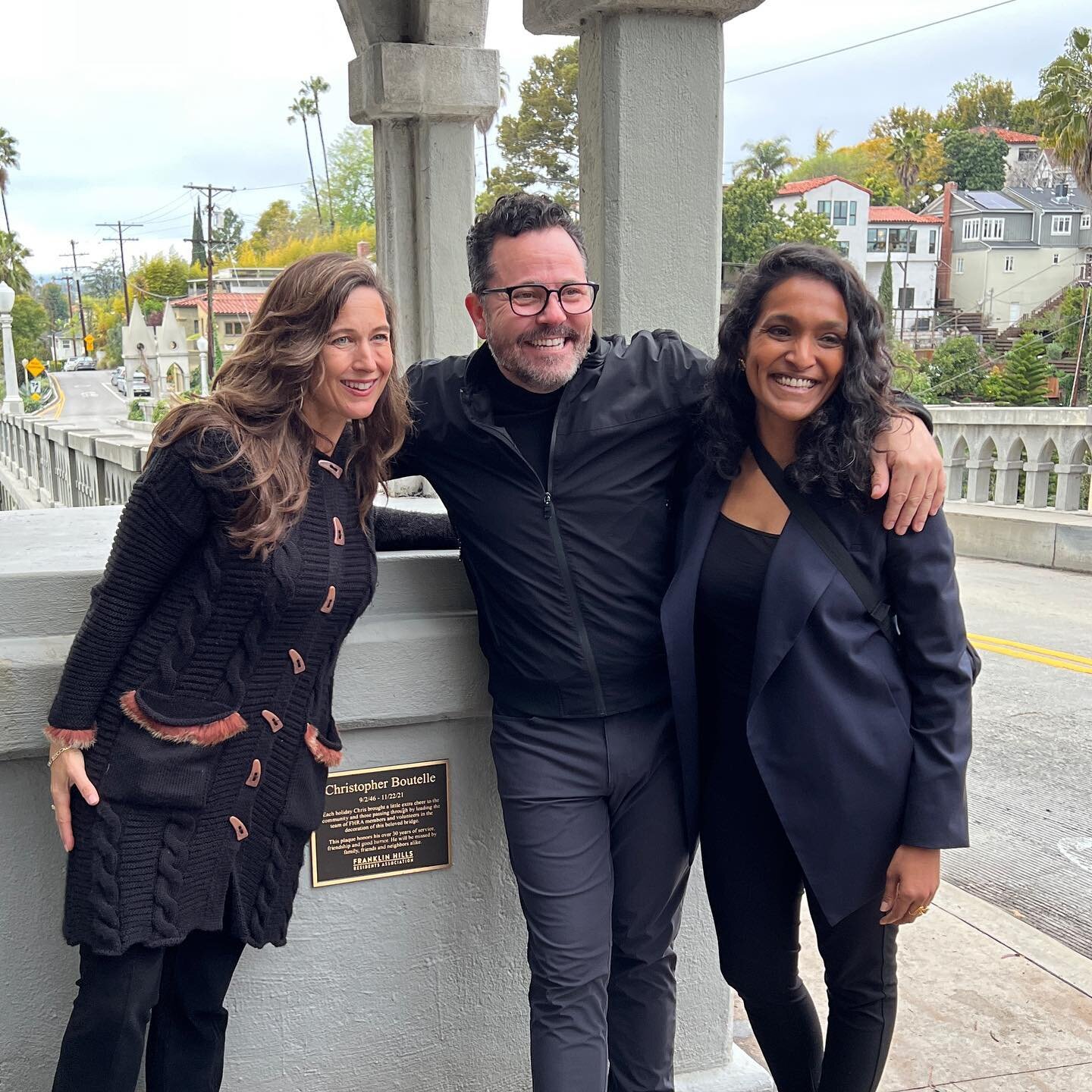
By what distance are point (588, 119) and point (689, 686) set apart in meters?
1.53

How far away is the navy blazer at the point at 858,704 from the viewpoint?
2285mm

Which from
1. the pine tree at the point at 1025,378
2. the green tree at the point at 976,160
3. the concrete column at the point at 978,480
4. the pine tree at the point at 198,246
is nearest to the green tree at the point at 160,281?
the pine tree at the point at 198,246

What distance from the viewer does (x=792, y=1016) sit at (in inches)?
104

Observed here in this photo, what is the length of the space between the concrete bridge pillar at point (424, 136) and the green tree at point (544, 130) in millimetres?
58397

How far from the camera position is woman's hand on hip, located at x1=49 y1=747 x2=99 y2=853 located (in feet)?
7.10

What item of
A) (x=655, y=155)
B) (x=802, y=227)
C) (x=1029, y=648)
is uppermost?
(x=802, y=227)

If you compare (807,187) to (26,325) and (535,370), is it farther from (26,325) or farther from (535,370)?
(535,370)

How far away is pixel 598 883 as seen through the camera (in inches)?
99.7

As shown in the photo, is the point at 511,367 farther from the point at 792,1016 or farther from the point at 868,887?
the point at 792,1016

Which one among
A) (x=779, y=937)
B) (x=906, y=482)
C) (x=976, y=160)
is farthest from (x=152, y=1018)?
(x=976, y=160)

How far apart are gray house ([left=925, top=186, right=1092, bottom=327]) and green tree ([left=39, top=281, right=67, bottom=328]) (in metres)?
103

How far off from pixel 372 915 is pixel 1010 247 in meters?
79.1

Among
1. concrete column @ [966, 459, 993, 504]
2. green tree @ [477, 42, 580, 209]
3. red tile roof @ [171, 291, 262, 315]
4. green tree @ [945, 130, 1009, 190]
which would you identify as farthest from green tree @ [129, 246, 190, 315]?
concrete column @ [966, 459, 993, 504]

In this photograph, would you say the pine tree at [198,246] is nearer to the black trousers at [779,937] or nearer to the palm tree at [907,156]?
the palm tree at [907,156]
